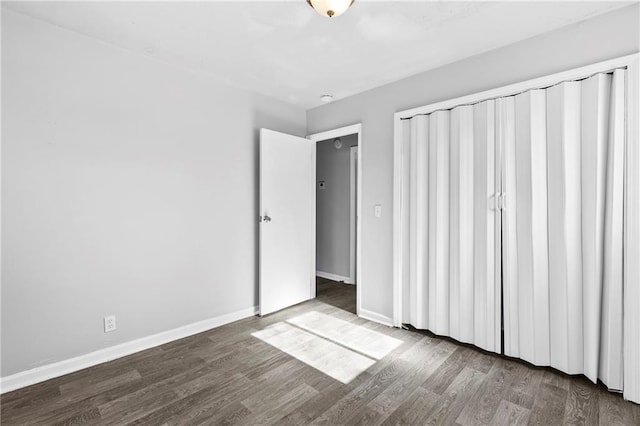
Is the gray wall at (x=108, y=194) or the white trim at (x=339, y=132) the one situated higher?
the white trim at (x=339, y=132)

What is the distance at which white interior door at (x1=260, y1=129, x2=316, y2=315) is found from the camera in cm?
343

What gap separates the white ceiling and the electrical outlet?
220 cm

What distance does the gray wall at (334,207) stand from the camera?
4.97m

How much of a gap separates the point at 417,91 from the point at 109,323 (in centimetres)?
340

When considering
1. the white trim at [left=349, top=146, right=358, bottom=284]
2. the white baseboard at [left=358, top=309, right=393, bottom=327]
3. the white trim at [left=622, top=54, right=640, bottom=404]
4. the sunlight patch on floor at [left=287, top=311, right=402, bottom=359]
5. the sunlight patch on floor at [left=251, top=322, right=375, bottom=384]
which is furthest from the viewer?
the white trim at [left=349, top=146, right=358, bottom=284]

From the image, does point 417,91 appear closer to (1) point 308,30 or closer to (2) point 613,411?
(1) point 308,30

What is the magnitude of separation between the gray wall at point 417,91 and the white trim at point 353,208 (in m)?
1.03

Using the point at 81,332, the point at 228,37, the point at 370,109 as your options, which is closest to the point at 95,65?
the point at 228,37

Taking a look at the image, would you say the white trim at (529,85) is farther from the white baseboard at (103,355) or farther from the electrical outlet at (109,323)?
the electrical outlet at (109,323)

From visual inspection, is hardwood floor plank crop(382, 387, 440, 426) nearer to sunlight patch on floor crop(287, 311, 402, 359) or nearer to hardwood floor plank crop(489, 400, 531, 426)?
hardwood floor plank crop(489, 400, 531, 426)

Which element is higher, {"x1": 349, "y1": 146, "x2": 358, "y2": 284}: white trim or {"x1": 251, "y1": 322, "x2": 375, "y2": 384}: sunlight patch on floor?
{"x1": 349, "y1": 146, "x2": 358, "y2": 284}: white trim

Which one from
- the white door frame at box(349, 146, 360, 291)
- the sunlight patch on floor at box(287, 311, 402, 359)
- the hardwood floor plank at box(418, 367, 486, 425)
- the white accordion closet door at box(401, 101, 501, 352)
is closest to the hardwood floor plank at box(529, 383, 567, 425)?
the hardwood floor plank at box(418, 367, 486, 425)

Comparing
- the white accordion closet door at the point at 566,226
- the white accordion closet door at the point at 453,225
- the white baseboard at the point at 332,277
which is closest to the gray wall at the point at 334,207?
the white baseboard at the point at 332,277

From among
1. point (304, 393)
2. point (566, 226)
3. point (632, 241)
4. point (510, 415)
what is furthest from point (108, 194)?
point (632, 241)
